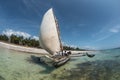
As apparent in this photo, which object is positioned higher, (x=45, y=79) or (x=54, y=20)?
(x=54, y=20)

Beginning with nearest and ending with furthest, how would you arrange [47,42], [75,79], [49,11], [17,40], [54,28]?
[75,79] → [47,42] → [54,28] → [49,11] → [17,40]

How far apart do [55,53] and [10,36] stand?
134 ft

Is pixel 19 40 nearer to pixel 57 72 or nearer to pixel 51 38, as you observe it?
pixel 51 38

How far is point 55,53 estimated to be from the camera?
1085 inches

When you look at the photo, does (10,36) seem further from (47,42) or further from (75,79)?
(75,79)

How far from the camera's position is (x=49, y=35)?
26.8m

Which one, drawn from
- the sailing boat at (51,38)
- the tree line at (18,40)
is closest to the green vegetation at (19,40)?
the tree line at (18,40)

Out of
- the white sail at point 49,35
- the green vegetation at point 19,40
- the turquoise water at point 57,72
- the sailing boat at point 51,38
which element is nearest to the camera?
the turquoise water at point 57,72

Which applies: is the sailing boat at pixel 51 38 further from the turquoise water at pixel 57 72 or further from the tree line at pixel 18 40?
the tree line at pixel 18 40

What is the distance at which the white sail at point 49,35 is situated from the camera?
1048 inches

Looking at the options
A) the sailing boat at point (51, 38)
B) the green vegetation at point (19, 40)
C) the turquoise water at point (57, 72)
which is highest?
the green vegetation at point (19, 40)

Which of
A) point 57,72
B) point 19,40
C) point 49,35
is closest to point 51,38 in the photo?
point 49,35

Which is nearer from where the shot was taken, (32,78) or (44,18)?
(32,78)

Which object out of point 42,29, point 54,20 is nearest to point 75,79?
point 42,29
